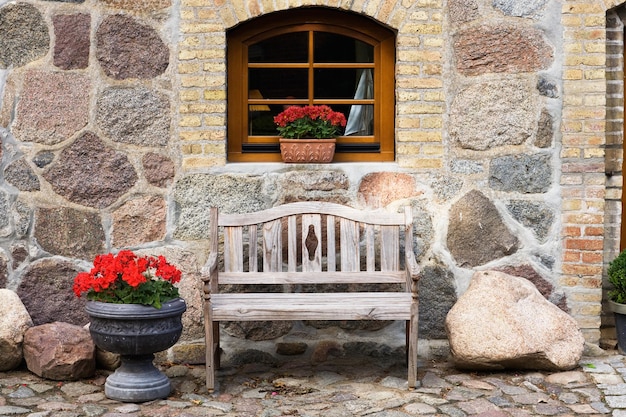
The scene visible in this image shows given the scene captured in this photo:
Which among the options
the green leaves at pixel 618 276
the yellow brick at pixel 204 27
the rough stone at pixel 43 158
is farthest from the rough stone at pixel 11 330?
the green leaves at pixel 618 276

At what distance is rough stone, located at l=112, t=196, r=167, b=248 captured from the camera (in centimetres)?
549

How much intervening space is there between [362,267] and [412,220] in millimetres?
488

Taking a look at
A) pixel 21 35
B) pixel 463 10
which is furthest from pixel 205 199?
Answer: pixel 463 10

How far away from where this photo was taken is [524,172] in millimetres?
5523

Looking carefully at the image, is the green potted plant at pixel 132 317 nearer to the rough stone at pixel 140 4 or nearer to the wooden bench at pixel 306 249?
the wooden bench at pixel 306 249

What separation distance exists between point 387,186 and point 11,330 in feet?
8.08

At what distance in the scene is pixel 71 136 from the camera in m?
5.46

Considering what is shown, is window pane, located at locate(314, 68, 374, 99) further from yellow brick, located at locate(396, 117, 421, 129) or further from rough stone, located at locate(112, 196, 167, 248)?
rough stone, located at locate(112, 196, 167, 248)

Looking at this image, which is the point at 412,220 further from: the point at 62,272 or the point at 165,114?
the point at 62,272

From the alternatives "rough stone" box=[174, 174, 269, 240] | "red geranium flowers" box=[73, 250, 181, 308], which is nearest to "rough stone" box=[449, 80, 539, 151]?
"rough stone" box=[174, 174, 269, 240]

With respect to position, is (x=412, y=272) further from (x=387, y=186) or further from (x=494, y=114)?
(x=494, y=114)

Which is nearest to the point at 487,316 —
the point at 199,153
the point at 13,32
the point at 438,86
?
the point at 438,86

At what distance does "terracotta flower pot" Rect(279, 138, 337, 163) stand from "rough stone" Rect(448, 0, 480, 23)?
110 centimetres

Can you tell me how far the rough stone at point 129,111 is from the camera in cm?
545
